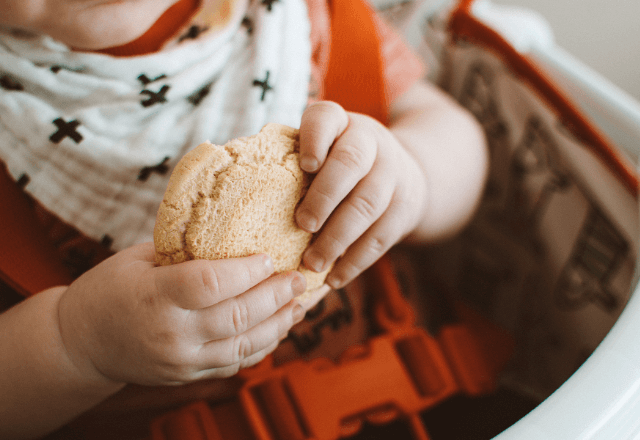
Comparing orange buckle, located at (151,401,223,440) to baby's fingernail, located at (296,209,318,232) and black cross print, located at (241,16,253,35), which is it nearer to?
baby's fingernail, located at (296,209,318,232)

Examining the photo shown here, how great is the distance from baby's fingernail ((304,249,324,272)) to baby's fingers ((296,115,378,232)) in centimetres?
3

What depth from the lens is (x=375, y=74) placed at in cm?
47

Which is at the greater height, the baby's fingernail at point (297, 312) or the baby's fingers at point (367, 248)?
the baby's fingers at point (367, 248)

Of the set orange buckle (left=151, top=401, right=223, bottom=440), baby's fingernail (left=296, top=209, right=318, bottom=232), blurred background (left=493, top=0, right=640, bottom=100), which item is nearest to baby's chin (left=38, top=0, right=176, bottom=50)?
baby's fingernail (left=296, top=209, right=318, bottom=232)

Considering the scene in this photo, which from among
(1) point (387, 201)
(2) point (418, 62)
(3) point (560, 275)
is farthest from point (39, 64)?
(3) point (560, 275)

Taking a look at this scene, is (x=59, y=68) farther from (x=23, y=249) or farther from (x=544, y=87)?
(x=544, y=87)

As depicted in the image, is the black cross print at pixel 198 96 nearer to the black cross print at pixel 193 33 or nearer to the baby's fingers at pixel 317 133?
the black cross print at pixel 193 33

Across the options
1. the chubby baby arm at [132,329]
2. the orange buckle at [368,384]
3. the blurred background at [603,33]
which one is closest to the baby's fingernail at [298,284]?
the chubby baby arm at [132,329]

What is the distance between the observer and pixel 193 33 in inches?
15.7

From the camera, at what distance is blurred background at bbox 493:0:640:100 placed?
2.42ft

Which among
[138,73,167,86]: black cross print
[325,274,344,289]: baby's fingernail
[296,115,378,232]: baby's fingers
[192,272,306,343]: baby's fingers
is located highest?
[138,73,167,86]: black cross print

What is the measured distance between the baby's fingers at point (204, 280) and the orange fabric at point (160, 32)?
9.0 inches

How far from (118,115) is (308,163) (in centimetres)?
21

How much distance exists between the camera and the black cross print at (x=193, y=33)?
0.40 meters
